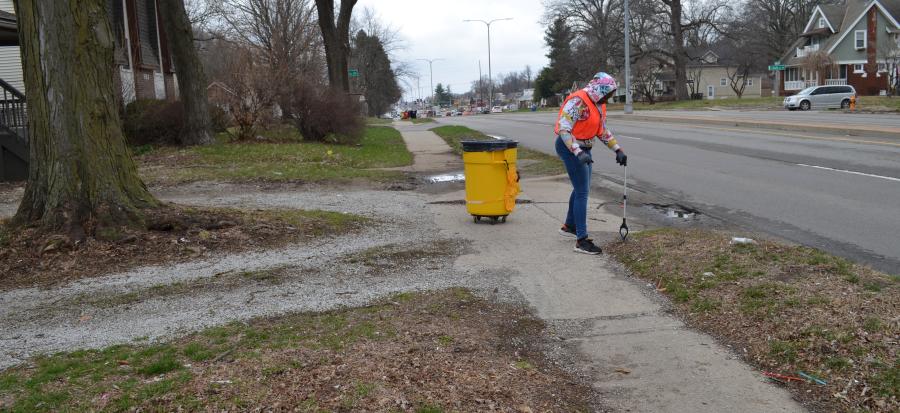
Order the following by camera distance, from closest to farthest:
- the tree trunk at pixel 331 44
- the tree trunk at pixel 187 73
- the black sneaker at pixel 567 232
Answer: the black sneaker at pixel 567 232, the tree trunk at pixel 187 73, the tree trunk at pixel 331 44

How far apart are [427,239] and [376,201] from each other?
3151 mm

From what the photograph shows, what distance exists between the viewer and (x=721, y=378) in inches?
167

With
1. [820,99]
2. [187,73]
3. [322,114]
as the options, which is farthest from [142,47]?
[820,99]

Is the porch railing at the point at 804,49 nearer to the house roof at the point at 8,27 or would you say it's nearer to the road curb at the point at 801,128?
the road curb at the point at 801,128

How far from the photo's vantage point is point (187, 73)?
18.3 meters

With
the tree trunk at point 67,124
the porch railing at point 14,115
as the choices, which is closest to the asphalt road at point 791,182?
the tree trunk at point 67,124

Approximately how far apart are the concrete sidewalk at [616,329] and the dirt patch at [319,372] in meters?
0.30

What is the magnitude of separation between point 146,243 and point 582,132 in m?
4.49

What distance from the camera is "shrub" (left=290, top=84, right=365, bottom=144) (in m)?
20.9

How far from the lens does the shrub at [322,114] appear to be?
68.6 feet

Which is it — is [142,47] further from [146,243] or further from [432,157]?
[146,243]

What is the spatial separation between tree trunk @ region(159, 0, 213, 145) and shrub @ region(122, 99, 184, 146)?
1.97 feet

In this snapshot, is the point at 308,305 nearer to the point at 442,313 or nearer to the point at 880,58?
the point at 442,313

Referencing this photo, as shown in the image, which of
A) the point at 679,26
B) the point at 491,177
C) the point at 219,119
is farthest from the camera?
the point at 679,26
